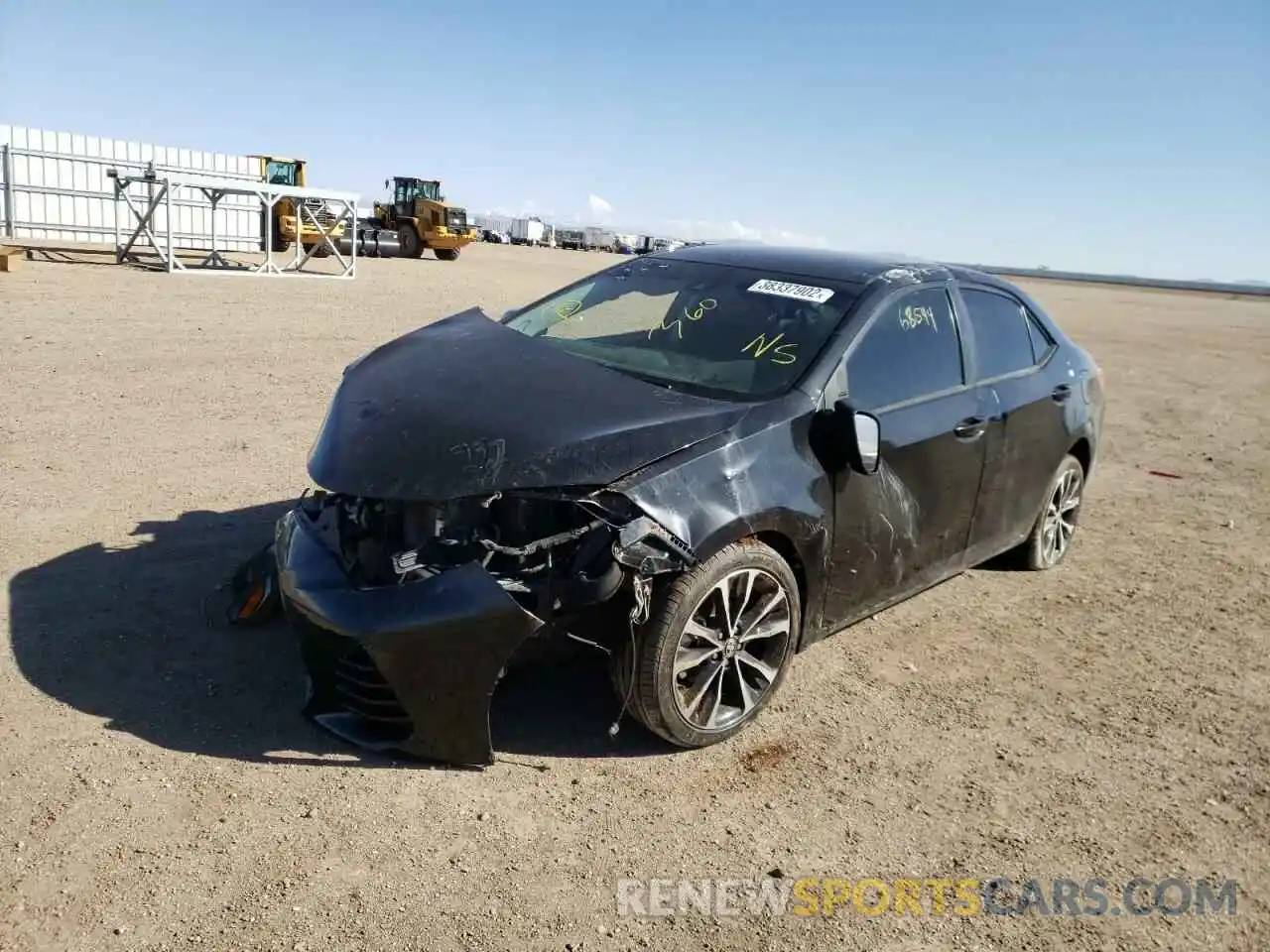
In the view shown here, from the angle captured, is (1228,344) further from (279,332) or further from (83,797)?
(83,797)

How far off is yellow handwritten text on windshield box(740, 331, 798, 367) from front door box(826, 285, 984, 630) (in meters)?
0.23

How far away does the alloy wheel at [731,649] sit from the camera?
11.5 ft

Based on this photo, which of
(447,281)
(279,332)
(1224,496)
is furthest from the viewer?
(447,281)

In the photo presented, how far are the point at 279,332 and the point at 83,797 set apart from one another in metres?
10.3

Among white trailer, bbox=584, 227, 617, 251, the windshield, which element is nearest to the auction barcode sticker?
the windshield

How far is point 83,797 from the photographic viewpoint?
3055mm

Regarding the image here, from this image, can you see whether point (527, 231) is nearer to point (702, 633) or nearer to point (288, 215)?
point (288, 215)

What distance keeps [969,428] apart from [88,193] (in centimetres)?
2600

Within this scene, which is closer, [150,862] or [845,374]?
[150,862]

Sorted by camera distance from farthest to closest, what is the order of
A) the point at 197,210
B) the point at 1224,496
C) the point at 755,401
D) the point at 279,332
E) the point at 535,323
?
→ 1. the point at 197,210
2. the point at 279,332
3. the point at 1224,496
4. the point at 535,323
5. the point at 755,401

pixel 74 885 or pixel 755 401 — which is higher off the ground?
pixel 755 401

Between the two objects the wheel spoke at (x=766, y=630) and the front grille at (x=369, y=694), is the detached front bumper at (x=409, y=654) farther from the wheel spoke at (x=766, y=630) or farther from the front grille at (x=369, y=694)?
the wheel spoke at (x=766, y=630)

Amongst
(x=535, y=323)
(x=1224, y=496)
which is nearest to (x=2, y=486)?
(x=535, y=323)

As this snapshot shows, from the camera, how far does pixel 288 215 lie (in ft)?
96.4
